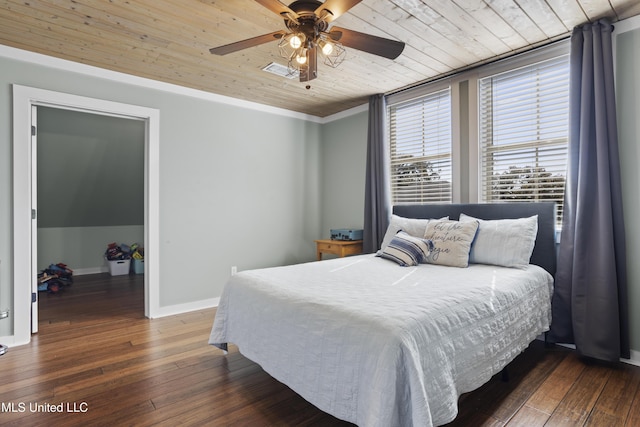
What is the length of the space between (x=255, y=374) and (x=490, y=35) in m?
3.04

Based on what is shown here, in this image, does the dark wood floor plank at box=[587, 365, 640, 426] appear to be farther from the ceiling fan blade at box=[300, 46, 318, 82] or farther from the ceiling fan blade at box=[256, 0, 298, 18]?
the ceiling fan blade at box=[256, 0, 298, 18]

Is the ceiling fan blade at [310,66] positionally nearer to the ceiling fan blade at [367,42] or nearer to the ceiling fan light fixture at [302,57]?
the ceiling fan light fixture at [302,57]

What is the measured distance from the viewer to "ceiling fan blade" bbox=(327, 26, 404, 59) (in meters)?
1.91

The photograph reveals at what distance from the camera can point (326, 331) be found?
1597 mm

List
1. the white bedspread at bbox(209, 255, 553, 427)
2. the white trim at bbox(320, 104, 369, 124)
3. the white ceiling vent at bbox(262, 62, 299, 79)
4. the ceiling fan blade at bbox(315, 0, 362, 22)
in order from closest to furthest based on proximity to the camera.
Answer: the white bedspread at bbox(209, 255, 553, 427) → the ceiling fan blade at bbox(315, 0, 362, 22) → the white ceiling vent at bbox(262, 62, 299, 79) → the white trim at bbox(320, 104, 369, 124)

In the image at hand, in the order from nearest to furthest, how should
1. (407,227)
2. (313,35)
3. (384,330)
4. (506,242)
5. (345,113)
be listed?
(384,330)
(313,35)
(506,242)
(407,227)
(345,113)

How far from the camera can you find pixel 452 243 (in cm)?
274

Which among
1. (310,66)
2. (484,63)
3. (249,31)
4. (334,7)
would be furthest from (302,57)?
(484,63)

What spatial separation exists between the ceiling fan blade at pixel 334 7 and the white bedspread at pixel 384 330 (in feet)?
4.86

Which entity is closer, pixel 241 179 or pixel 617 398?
pixel 617 398

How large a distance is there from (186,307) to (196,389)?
1782 millimetres

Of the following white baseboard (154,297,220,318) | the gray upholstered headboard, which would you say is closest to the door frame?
white baseboard (154,297,220,318)

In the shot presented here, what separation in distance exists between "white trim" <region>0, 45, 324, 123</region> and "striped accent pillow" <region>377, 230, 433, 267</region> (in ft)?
8.24

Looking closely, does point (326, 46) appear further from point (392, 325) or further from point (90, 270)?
point (90, 270)
